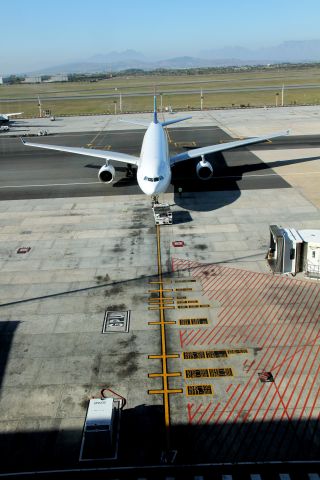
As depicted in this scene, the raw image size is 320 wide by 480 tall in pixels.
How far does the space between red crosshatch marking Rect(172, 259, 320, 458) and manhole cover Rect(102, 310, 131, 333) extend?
3.19 m

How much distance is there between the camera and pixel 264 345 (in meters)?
20.0

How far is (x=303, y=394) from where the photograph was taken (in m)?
16.9

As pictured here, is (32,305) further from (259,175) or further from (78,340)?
(259,175)

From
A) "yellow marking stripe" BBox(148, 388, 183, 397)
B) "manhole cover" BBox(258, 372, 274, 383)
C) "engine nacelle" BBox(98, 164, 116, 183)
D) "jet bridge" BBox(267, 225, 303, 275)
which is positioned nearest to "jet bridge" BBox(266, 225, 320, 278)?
"jet bridge" BBox(267, 225, 303, 275)

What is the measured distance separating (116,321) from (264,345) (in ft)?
25.1

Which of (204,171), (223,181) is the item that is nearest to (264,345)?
(204,171)

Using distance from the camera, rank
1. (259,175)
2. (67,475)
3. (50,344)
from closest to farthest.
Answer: (67,475), (50,344), (259,175)

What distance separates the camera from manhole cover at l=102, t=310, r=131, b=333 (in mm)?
21500

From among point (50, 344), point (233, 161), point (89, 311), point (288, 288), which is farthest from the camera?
point (233, 161)

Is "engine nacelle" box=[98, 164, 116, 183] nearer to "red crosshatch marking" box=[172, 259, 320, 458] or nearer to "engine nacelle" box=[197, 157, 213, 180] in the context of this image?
"engine nacelle" box=[197, 157, 213, 180]

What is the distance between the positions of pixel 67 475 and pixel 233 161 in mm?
45745

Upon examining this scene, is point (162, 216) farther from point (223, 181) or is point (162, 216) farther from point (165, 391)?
point (165, 391)

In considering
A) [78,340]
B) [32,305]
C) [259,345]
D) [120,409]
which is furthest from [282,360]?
[32,305]

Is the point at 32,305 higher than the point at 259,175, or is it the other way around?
the point at 259,175
